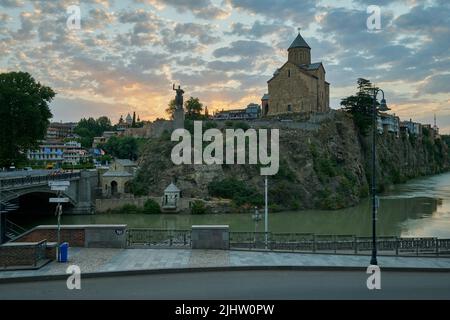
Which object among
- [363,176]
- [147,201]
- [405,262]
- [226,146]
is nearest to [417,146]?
[363,176]

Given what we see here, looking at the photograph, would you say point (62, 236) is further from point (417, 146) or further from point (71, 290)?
point (417, 146)

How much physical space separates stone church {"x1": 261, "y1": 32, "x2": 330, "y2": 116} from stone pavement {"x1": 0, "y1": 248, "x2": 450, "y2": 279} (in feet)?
198

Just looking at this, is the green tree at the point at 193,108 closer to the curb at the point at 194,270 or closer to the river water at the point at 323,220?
the river water at the point at 323,220

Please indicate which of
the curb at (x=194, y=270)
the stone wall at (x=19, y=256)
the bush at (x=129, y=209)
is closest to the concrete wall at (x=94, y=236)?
the stone wall at (x=19, y=256)

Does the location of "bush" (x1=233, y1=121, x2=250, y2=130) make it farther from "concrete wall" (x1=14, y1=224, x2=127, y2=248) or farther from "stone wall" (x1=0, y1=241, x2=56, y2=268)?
"stone wall" (x1=0, y1=241, x2=56, y2=268)

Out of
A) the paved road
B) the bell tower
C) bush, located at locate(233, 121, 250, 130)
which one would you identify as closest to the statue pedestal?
bush, located at locate(233, 121, 250, 130)

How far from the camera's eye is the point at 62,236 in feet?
59.7

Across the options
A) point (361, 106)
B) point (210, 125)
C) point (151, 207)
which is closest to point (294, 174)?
point (210, 125)

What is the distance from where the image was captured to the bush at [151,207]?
160 ft

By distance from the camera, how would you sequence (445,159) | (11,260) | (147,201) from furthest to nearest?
(445,159)
(147,201)
(11,260)

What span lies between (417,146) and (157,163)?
97248 mm

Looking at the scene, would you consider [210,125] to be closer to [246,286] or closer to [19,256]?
[19,256]

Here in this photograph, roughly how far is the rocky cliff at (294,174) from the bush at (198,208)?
11.1 ft
